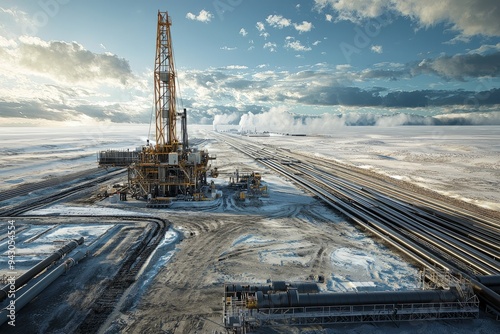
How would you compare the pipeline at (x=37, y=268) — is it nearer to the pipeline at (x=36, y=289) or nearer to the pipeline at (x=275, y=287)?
the pipeline at (x=36, y=289)

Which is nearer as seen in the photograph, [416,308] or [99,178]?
[416,308]

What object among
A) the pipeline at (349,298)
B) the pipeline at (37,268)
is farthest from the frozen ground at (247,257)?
the pipeline at (37,268)

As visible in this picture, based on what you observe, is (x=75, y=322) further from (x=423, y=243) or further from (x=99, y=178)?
(x=99, y=178)

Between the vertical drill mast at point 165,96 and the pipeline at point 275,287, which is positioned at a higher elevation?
the vertical drill mast at point 165,96

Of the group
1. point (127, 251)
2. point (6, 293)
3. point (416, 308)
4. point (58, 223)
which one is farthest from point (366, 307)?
point (58, 223)

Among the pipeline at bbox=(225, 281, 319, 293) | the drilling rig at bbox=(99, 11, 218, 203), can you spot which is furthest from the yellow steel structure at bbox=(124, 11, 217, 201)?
the pipeline at bbox=(225, 281, 319, 293)

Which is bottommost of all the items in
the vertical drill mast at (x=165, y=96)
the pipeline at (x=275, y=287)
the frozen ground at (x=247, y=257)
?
the frozen ground at (x=247, y=257)

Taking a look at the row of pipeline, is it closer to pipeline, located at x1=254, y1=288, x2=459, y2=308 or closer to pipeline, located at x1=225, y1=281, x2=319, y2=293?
pipeline, located at x1=225, y1=281, x2=319, y2=293
